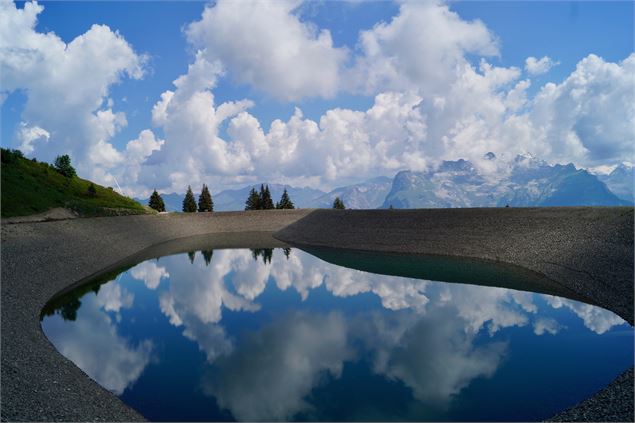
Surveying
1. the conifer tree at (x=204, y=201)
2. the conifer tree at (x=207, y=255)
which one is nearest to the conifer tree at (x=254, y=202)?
the conifer tree at (x=204, y=201)

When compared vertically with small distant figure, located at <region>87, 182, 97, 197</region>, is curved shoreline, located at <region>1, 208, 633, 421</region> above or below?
below

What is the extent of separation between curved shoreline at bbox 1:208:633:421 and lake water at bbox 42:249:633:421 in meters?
1.58

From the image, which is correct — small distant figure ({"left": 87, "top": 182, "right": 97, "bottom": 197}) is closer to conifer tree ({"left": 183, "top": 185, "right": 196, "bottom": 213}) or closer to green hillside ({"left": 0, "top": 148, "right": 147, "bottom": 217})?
green hillside ({"left": 0, "top": 148, "right": 147, "bottom": 217})

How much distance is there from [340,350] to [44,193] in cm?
5989

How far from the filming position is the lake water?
44.9 ft

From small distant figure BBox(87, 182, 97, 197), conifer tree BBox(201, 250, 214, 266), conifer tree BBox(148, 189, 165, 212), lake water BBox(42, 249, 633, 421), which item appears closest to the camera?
lake water BBox(42, 249, 633, 421)

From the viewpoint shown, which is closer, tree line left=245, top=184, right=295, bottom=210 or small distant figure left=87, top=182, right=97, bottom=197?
small distant figure left=87, top=182, right=97, bottom=197

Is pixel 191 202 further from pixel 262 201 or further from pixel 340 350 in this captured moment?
pixel 340 350

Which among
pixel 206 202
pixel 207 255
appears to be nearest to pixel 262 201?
pixel 206 202

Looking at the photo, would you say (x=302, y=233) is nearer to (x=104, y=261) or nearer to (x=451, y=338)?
(x=104, y=261)

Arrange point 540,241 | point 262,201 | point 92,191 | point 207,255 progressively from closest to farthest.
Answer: point 540,241 < point 207,255 < point 92,191 < point 262,201

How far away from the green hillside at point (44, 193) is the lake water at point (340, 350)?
26.6 metres

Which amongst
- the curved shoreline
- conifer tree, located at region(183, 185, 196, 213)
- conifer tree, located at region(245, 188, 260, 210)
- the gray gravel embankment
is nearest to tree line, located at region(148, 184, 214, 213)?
conifer tree, located at region(183, 185, 196, 213)

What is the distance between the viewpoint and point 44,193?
58.1m
